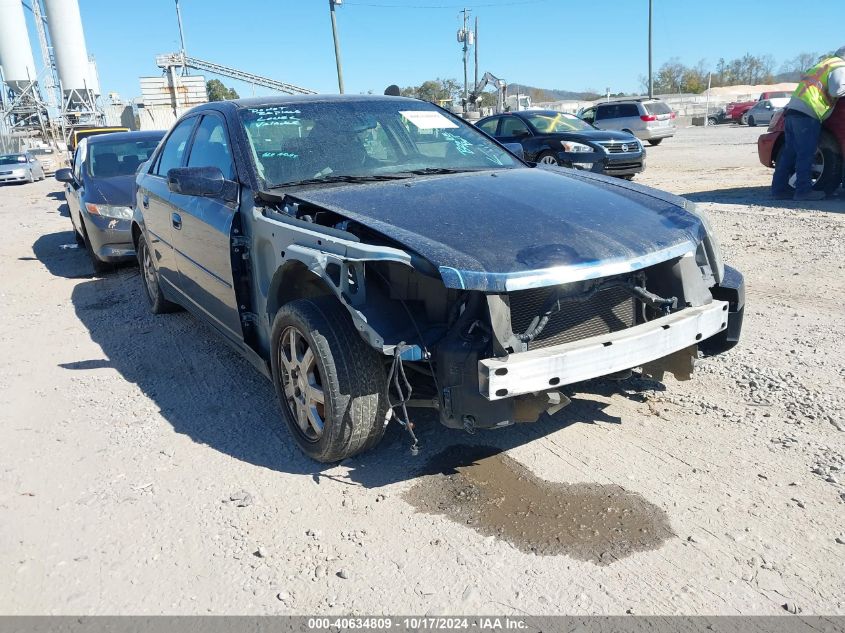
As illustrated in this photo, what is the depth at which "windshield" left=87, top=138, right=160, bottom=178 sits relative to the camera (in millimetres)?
8648

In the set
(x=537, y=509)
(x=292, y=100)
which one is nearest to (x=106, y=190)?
(x=292, y=100)

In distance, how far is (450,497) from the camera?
9.92ft

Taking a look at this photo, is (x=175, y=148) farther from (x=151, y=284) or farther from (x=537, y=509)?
(x=537, y=509)

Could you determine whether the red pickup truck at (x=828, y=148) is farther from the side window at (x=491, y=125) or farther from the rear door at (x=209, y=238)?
the rear door at (x=209, y=238)

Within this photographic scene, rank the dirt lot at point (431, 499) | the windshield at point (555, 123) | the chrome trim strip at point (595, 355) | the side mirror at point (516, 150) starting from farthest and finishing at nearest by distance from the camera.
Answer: the windshield at point (555, 123) → the side mirror at point (516, 150) → the chrome trim strip at point (595, 355) → the dirt lot at point (431, 499)

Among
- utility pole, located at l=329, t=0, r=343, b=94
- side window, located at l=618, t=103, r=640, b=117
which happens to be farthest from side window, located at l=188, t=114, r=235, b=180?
side window, located at l=618, t=103, r=640, b=117

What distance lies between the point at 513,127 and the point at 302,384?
40.3 ft

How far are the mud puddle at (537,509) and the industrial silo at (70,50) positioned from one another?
60.5 m

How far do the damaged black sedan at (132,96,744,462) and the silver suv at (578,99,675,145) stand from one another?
22.5 meters

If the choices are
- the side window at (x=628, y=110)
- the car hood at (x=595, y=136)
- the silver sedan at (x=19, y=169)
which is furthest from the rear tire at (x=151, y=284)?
the silver sedan at (x=19, y=169)

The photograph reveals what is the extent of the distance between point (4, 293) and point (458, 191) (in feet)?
20.9

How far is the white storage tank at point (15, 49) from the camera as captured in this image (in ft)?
175

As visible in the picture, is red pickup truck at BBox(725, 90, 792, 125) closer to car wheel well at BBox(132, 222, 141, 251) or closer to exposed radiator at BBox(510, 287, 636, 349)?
car wheel well at BBox(132, 222, 141, 251)

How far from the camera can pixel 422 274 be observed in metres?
2.79
